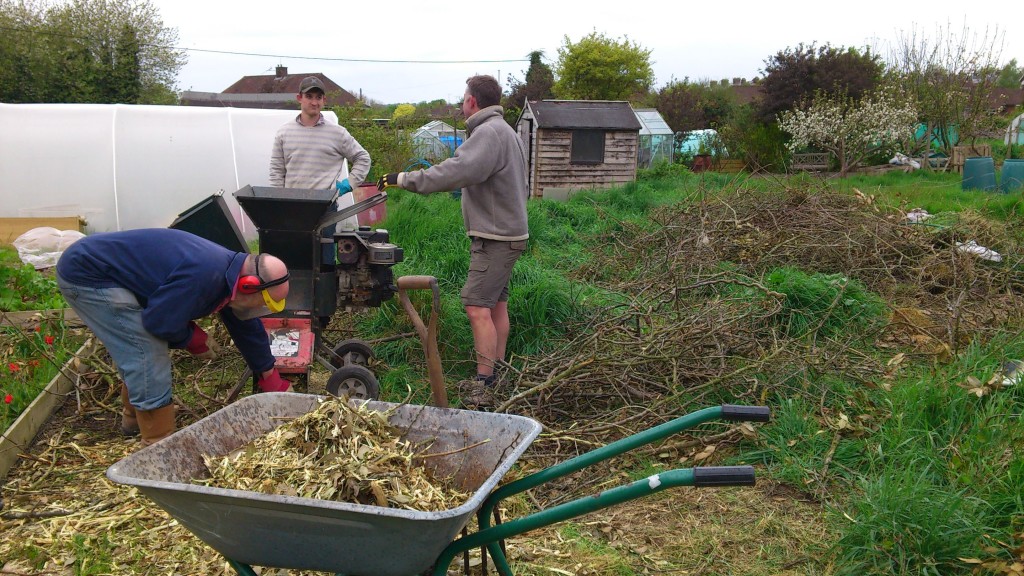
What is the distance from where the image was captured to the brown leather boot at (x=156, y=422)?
355 centimetres

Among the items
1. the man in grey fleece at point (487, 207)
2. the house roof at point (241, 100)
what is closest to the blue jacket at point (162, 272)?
the man in grey fleece at point (487, 207)

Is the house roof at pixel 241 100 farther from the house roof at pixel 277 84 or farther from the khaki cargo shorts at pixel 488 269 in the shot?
the khaki cargo shorts at pixel 488 269

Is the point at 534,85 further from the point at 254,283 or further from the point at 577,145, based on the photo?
the point at 254,283

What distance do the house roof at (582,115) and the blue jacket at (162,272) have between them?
14102 millimetres

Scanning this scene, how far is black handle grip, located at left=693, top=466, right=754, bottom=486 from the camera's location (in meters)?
1.80

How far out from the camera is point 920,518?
9.27 ft

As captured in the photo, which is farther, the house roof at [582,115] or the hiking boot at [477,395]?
the house roof at [582,115]

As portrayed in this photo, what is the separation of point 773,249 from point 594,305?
7.09ft

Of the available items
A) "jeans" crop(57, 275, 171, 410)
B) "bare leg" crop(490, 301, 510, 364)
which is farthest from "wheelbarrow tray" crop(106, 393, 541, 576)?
"bare leg" crop(490, 301, 510, 364)

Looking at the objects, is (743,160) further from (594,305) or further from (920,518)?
(920,518)

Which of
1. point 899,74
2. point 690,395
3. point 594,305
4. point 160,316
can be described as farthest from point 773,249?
point 899,74

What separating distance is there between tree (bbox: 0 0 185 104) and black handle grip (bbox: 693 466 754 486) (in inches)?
1011

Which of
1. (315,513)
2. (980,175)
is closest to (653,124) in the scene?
(980,175)

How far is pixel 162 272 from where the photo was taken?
336 centimetres
